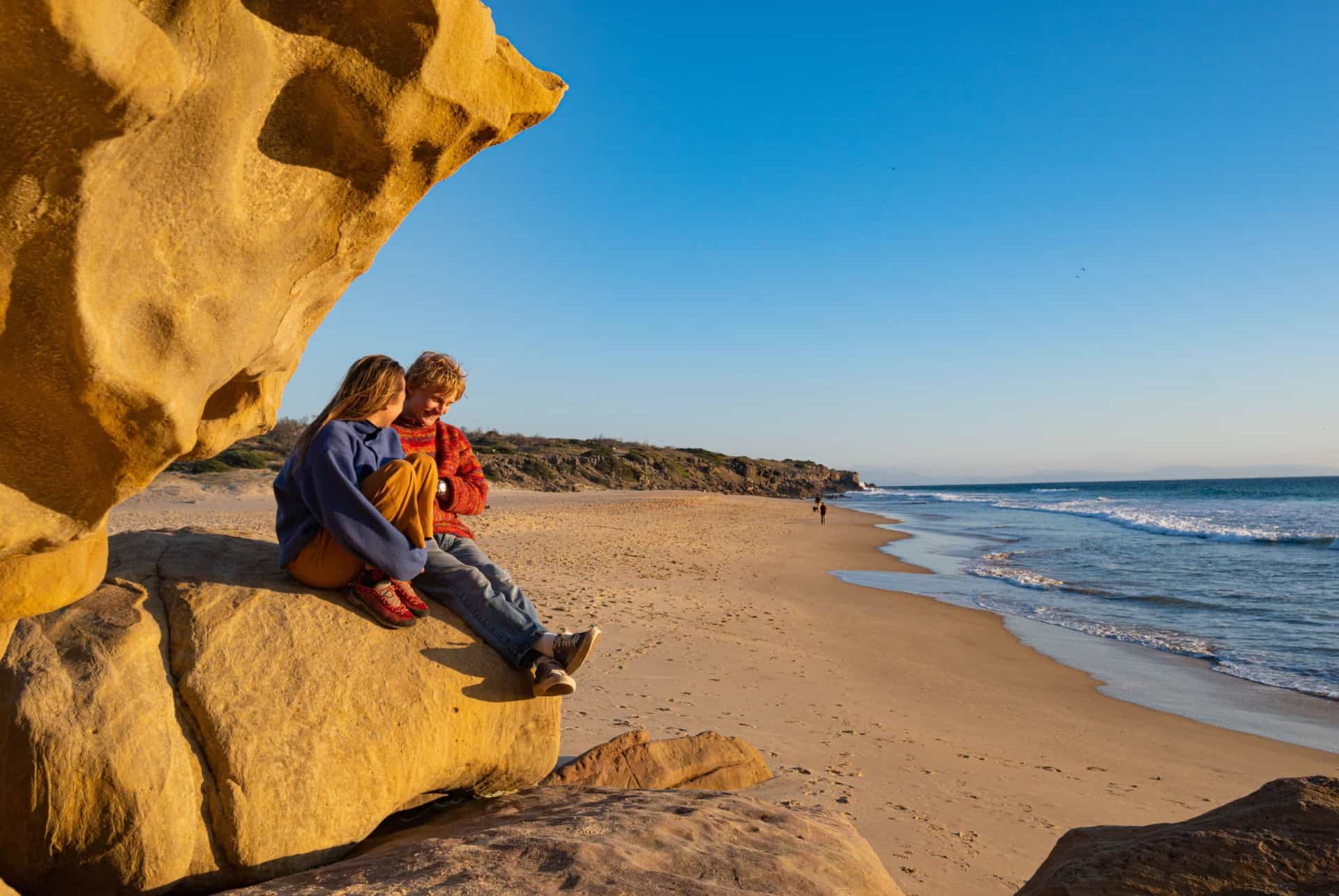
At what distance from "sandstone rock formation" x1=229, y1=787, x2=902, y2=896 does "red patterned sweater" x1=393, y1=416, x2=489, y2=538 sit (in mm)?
1506

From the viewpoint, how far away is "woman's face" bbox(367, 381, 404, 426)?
13.8 ft

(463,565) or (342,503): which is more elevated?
(342,503)

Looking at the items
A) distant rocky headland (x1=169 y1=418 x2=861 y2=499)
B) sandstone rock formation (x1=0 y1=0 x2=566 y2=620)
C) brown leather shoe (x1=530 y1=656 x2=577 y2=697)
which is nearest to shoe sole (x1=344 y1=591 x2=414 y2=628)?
brown leather shoe (x1=530 y1=656 x2=577 y2=697)

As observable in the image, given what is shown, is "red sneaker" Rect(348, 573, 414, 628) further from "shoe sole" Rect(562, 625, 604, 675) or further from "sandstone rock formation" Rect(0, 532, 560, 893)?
"shoe sole" Rect(562, 625, 604, 675)

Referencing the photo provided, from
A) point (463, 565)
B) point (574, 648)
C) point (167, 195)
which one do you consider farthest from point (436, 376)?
point (167, 195)

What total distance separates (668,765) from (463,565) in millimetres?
1697

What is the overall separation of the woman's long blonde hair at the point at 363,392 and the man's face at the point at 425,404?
0.44 m

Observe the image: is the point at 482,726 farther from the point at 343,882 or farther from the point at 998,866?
the point at 998,866

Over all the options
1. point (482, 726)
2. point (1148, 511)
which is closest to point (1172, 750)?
point (482, 726)

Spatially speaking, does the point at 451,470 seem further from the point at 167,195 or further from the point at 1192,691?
the point at 1192,691

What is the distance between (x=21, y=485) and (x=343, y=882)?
64.9 inches

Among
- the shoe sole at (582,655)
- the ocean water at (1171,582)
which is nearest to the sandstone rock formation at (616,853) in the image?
the shoe sole at (582,655)

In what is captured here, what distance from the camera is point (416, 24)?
258 centimetres

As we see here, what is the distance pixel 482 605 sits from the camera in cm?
430
